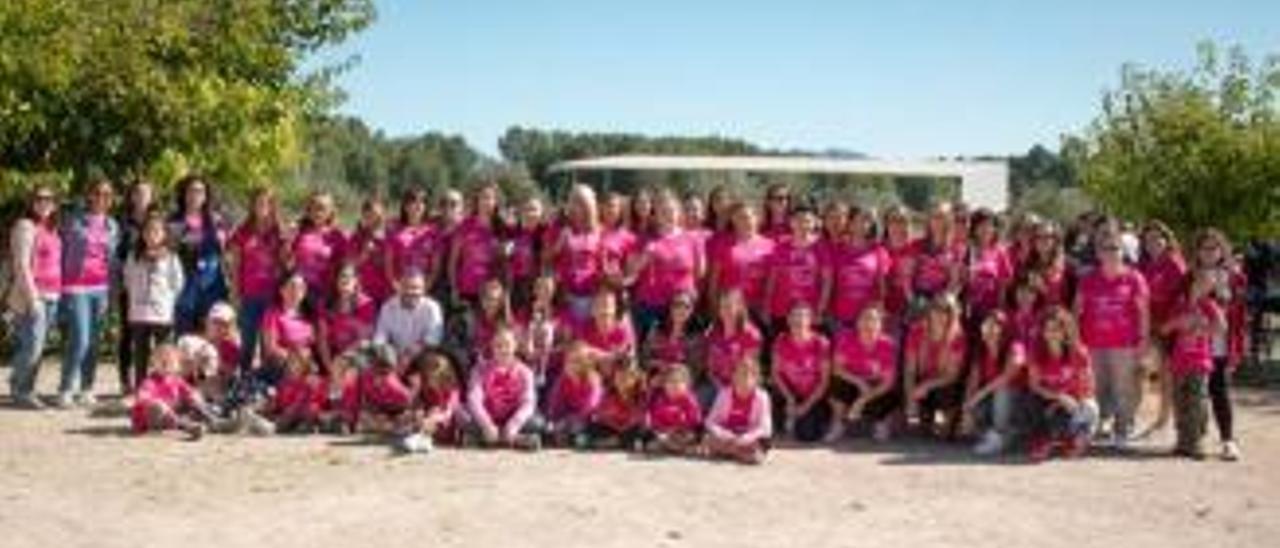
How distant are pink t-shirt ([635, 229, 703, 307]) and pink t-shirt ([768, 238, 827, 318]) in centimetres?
61

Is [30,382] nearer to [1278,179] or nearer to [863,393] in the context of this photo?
[863,393]

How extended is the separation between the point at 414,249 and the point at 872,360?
11.8 ft

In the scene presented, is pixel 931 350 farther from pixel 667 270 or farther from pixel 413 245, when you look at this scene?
pixel 413 245

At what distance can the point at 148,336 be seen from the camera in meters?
14.3

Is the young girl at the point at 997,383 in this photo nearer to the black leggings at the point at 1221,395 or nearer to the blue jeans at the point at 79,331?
the black leggings at the point at 1221,395

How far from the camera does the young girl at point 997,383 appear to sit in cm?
1290

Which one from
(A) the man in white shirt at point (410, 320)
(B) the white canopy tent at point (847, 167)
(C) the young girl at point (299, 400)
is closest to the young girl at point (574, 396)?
(A) the man in white shirt at point (410, 320)

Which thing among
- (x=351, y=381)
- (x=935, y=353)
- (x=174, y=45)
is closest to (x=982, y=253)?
(x=935, y=353)

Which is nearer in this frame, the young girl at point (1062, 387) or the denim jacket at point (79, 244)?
the young girl at point (1062, 387)

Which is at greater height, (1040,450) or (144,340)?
(144,340)

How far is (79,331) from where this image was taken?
553 inches

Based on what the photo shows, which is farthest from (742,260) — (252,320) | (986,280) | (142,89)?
(142,89)

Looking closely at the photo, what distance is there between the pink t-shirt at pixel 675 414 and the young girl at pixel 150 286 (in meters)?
4.16

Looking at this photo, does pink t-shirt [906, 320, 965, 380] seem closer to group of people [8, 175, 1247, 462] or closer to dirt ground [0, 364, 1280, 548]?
group of people [8, 175, 1247, 462]
